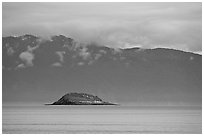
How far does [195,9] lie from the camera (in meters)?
14.1

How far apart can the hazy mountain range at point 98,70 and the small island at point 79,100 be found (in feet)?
1.59

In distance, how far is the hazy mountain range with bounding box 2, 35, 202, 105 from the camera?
69.1 ft

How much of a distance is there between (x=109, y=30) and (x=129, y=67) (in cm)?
1245

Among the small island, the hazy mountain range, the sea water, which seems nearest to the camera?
the sea water

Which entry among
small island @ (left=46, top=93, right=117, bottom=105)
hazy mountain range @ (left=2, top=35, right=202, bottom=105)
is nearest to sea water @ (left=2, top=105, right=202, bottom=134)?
small island @ (left=46, top=93, right=117, bottom=105)

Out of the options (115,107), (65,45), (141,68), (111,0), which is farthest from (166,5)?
(115,107)

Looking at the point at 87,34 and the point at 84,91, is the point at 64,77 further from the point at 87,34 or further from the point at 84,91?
the point at 87,34

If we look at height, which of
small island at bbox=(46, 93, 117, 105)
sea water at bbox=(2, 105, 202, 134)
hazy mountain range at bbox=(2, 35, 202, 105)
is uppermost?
hazy mountain range at bbox=(2, 35, 202, 105)

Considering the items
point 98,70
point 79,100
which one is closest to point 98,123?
point 98,70

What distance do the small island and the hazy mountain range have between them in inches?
19.1

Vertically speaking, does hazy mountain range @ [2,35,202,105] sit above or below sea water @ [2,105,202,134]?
above

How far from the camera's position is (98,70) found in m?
29.0

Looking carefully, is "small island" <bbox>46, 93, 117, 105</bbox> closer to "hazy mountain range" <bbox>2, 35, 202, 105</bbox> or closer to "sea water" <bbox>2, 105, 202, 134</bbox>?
"sea water" <bbox>2, 105, 202, 134</bbox>

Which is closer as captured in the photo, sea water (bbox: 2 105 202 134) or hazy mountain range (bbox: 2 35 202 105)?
sea water (bbox: 2 105 202 134)
